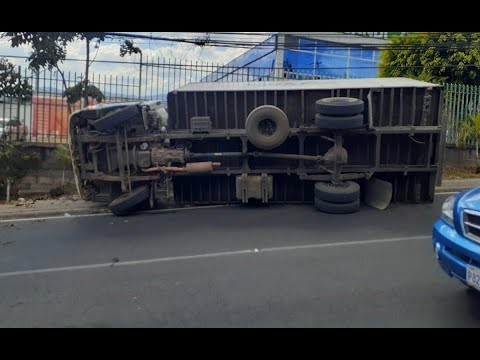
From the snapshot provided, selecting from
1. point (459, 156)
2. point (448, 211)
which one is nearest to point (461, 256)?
point (448, 211)

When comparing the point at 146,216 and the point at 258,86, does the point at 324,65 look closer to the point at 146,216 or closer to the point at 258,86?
the point at 258,86

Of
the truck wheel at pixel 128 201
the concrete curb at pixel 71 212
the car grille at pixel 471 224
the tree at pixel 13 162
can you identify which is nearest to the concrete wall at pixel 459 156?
the concrete curb at pixel 71 212

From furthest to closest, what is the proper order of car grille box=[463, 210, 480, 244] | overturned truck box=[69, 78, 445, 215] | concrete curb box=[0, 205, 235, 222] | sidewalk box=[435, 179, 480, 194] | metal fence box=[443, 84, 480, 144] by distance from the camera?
metal fence box=[443, 84, 480, 144] < sidewalk box=[435, 179, 480, 194] < concrete curb box=[0, 205, 235, 222] < overturned truck box=[69, 78, 445, 215] < car grille box=[463, 210, 480, 244]

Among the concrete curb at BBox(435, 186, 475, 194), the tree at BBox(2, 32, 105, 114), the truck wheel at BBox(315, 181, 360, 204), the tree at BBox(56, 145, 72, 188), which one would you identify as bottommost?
the concrete curb at BBox(435, 186, 475, 194)

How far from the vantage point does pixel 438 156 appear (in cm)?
873

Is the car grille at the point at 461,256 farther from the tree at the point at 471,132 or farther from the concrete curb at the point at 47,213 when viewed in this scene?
the tree at the point at 471,132

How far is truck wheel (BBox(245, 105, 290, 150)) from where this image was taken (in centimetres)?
841

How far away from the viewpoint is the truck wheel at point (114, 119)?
27.2 feet

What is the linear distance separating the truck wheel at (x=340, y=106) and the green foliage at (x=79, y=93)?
625 centimetres

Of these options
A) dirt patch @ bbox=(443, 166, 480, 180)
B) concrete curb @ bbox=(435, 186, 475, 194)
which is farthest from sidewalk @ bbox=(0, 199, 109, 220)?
dirt patch @ bbox=(443, 166, 480, 180)

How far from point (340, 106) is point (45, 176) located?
745cm

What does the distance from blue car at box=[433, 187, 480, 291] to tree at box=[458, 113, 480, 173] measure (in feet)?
31.8

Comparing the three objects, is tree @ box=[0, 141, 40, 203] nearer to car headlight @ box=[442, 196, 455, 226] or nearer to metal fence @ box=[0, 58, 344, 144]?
metal fence @ box=[0, 58, 344, 144]
